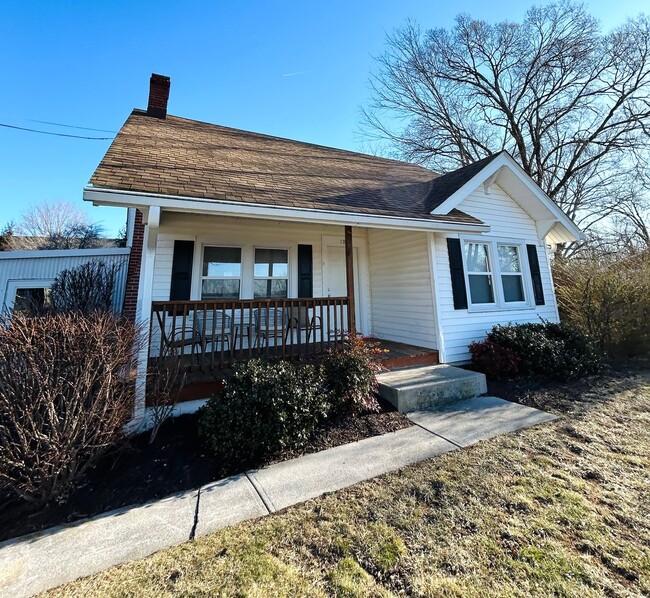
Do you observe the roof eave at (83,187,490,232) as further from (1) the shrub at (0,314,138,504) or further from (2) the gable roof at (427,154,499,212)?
(1) the shrub at (0,314,138,504)

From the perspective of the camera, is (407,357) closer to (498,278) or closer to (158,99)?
(498,278)

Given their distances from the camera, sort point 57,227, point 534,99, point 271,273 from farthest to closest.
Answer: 1. point 57,227
2. point 534,99
3. point 271,273

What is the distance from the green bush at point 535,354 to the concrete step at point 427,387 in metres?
0.96

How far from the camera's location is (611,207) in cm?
1852

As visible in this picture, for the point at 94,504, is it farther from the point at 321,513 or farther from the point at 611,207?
the point at 611,207

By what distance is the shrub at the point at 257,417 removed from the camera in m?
3.37

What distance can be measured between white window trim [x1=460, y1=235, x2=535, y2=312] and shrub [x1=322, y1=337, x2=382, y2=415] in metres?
3.66

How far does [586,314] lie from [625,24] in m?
18.4

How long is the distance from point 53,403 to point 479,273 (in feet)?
26.0

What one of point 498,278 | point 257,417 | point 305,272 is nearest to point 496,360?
point 498,278

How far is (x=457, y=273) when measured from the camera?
6.86 metres

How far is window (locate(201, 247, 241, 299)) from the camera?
6480 millimetres

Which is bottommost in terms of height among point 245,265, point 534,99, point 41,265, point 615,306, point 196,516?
point 196,516

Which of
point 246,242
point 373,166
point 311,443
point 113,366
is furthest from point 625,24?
point 113,366
